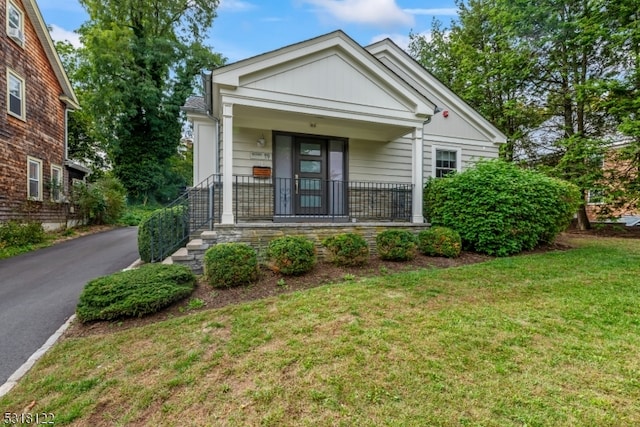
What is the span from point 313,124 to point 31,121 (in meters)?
11.2

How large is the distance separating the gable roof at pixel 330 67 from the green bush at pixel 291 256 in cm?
325

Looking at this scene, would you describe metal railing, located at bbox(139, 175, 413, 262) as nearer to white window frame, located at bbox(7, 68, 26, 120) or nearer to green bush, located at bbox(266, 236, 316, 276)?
green bush, located at bbox(266, 236, 316, 276)

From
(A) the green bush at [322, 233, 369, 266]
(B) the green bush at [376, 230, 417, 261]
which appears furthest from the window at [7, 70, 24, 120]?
(B) the green bush at [376, 230, 417, 261]

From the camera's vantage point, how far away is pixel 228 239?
6.10 metres

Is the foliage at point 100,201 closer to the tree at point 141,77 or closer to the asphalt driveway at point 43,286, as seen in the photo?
the asphalt driveway at point 43,286

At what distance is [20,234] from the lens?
9.70 metres

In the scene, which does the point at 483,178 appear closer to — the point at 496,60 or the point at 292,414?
the point at 292,414

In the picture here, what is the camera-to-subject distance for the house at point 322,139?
6.56 meters

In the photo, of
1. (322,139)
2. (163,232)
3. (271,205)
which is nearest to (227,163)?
(163,232)

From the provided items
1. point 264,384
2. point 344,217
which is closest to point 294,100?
point 344,217

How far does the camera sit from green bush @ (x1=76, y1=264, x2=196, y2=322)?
425cm

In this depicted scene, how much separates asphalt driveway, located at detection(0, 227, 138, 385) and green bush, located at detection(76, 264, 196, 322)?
576mm

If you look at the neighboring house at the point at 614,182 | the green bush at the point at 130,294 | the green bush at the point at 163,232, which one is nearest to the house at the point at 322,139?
the green bush at the point at 163,232

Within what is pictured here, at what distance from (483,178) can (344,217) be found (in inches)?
132
